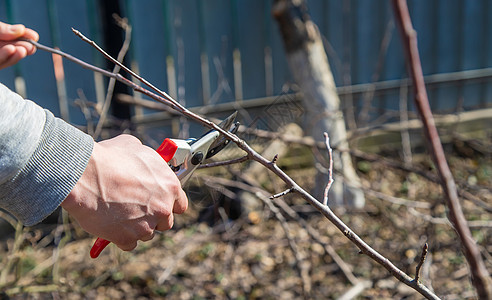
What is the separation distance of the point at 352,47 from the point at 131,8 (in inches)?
78.3

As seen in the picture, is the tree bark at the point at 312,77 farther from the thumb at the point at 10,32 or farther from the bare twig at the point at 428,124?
the bare twig at the point at 428,124

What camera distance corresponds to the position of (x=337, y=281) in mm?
3215

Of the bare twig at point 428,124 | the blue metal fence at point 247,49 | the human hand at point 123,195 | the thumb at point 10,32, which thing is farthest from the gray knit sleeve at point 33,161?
the blue metal fence at point 247,49

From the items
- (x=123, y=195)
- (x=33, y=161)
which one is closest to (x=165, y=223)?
(x=123, y=195)

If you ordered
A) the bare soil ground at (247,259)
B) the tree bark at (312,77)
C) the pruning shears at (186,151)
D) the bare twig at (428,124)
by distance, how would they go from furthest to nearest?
the tree bark at (312,77) < the bare soil ground at (247,259) < the pruning shears at (186,151) < the bare twig at (428,124)

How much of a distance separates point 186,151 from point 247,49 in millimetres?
3367

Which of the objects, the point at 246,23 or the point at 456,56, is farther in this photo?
the point at 456,56

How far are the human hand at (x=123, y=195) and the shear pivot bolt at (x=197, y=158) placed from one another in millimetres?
162

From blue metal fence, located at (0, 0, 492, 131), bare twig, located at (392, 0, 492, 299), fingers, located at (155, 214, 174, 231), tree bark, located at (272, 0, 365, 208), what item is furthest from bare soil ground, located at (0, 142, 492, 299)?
bare twig, located at (392, 0, 492, 299)

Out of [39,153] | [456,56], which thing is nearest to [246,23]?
[456,56]

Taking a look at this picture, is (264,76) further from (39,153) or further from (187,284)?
(39,153)

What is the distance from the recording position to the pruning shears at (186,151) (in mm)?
1538

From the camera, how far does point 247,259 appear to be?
353cm

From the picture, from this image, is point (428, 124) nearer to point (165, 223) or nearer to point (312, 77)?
point (165, 223)
